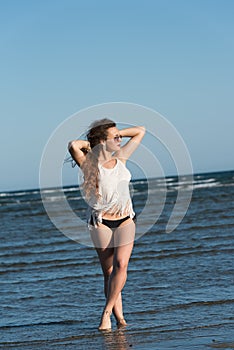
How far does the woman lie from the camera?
6.36 m

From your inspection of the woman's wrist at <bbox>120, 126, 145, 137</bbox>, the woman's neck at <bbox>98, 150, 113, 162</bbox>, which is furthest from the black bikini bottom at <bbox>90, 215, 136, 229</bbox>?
the woman's wrist at <bbox>120, 126, 145, 137</bbox>

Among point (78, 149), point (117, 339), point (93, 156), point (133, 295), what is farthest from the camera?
point (133, 295)

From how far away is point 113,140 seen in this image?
6.38 m

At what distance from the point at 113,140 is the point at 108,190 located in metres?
0.46

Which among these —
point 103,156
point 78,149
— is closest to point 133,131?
point 103,156

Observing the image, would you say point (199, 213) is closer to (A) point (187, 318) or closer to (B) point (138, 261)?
(B) point (138, 261)

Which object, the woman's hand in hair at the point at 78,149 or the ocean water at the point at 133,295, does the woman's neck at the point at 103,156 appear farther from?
the ocean water at the point at 133,295

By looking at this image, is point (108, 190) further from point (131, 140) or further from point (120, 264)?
point (120, 264)

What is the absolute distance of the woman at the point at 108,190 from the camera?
6.36 m

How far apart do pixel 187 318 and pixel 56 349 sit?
60.6 inches

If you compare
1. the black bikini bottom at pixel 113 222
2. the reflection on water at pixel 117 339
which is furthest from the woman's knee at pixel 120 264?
the reflection on water at pixel 117 339

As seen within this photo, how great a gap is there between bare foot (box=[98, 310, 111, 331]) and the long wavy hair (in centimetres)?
108

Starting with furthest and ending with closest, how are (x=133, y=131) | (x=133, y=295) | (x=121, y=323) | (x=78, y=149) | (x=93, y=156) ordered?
(x=133, y=295) < (x=121, y=323) < (x=133, y=131) < (x=93, y=156) < (x=78, y=149)

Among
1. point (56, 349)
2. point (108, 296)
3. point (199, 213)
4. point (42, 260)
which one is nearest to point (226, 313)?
point (108, 296)
